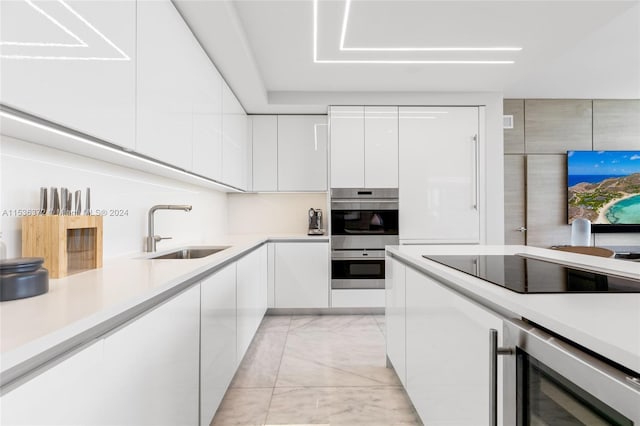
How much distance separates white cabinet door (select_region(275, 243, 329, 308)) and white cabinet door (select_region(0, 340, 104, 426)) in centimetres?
303

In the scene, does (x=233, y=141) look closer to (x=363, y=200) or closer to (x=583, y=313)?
(x=363, y=200)

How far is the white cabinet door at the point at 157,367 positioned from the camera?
0.90 metres

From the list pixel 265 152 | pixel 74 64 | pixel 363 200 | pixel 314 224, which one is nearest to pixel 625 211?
pixel 363 200

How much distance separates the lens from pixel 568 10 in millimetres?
2344

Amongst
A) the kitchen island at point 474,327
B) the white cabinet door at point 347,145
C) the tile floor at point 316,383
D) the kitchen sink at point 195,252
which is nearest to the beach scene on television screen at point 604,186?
the white cabinet door at point 347,145

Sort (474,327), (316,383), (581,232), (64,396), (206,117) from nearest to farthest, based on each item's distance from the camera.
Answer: (64,396) < (474,327) < (316,383) < (206,117) < (581,232)

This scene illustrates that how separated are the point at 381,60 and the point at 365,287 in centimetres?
231

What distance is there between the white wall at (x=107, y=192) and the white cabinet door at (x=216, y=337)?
0.65 meters

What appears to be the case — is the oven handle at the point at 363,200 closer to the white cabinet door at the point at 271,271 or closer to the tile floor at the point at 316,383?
the white cabinet door at the point at 271,271

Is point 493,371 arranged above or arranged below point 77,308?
below

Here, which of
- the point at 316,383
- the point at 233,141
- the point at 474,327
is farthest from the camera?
the point at 233,141

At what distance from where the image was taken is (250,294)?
2830 mm

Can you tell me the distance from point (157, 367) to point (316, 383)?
56.4 inches

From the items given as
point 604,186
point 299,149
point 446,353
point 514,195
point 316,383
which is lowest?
point 316,383
